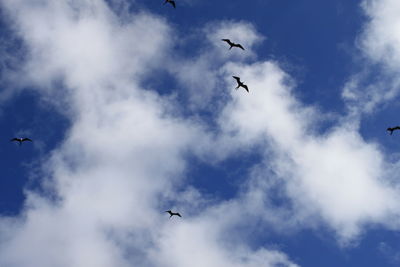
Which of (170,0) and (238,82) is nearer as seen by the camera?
(170,0)

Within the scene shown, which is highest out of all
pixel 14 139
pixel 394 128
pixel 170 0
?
pixel 170 0

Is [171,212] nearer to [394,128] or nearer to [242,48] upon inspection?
[242,48]

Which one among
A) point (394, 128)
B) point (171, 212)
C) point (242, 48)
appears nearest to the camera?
→ point (394, 128)

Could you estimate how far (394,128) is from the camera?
79562mm

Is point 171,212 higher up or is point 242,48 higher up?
point 242,48

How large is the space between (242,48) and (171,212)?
1645 inches

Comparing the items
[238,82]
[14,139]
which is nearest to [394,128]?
[238,82]

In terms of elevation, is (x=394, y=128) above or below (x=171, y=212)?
above

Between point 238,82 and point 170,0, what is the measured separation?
2041 centimetres

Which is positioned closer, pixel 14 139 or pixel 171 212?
pixel 14 139

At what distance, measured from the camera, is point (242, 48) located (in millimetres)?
86812

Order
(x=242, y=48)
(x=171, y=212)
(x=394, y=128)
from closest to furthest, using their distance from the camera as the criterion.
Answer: (x=394, y=128) < (x=242, y=48) < (x=171, y=212)

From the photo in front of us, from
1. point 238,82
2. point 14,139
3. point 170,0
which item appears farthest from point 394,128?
point 14,139

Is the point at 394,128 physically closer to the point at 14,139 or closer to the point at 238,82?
the point at 238,82
